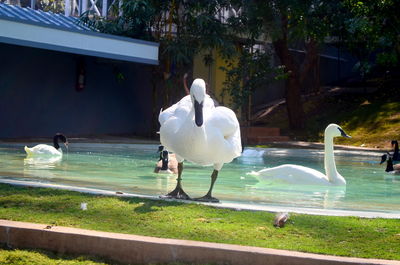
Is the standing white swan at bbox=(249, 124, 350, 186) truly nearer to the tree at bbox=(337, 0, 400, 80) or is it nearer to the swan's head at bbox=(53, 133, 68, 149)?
the swan's head at bbox=(53, 133, 68, 149)

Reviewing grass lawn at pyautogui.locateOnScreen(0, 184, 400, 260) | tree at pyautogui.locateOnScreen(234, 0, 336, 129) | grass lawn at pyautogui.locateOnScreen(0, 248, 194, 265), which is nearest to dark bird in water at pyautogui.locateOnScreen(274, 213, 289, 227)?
grass lawn at pyautogui.locateOnScreen(0, 184, 400, 260)

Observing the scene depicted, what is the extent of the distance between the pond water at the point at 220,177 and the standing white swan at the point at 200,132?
751 mm

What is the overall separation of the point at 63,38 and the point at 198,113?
451 inches

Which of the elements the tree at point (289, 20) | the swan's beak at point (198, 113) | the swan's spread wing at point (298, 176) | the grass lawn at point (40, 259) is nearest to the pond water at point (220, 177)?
the swan's spread wing at point (298, 176)

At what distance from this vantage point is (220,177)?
10.8m

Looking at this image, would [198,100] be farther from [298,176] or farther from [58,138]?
[58,138]

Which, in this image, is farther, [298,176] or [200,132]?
[298,176]

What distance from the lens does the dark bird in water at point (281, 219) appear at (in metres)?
5.65

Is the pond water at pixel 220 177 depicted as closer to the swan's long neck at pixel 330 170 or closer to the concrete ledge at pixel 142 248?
the swan's long neck at pixel 330 170

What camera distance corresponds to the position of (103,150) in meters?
15.5

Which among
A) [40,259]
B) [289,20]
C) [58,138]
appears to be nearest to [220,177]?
[58,138]

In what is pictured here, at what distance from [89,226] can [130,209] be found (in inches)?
26.5

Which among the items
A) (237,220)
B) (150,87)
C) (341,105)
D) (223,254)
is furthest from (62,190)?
(341,105)

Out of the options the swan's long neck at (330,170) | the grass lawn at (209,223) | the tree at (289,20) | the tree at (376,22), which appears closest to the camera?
the grass lawn at (209,223)
